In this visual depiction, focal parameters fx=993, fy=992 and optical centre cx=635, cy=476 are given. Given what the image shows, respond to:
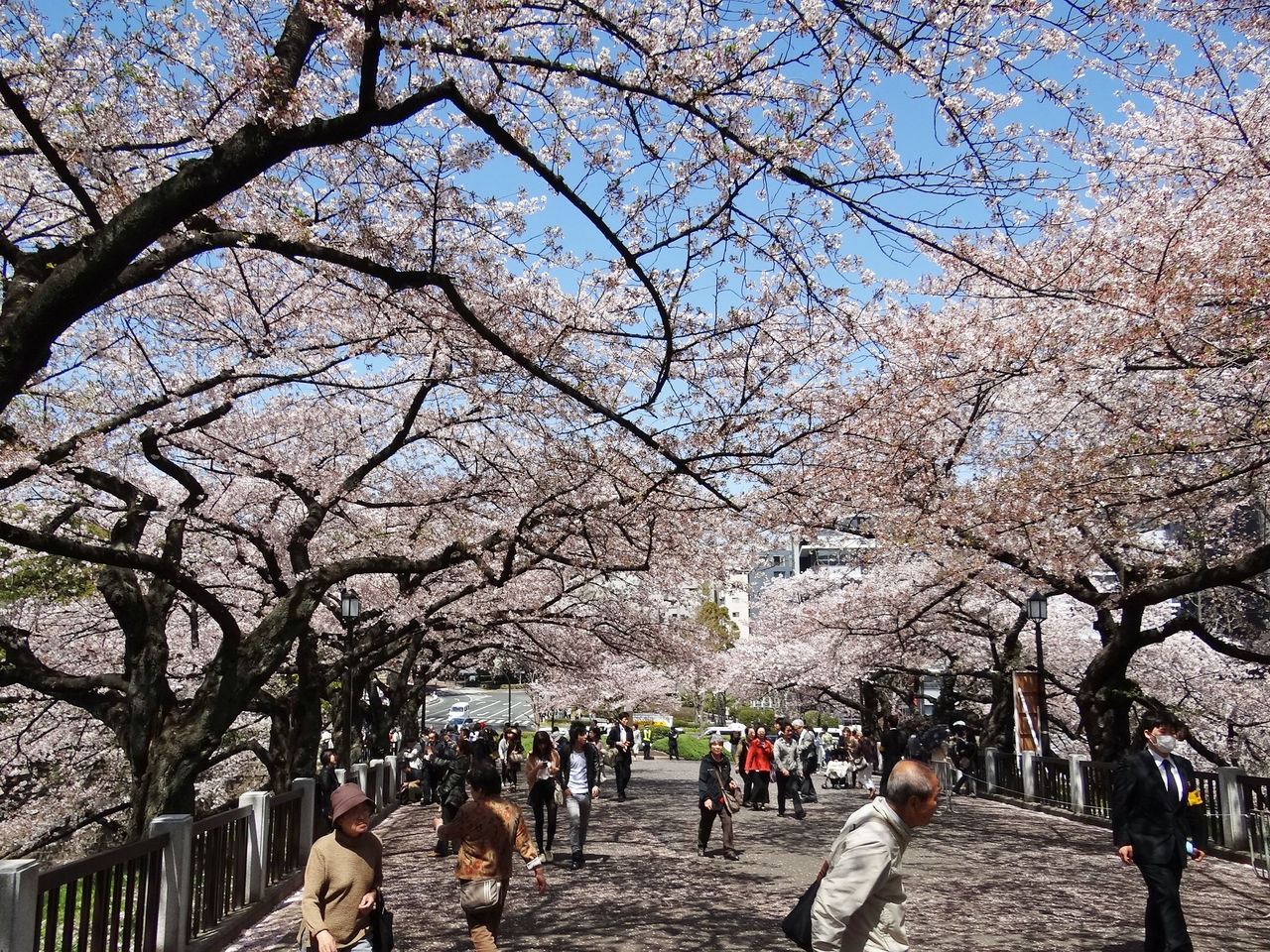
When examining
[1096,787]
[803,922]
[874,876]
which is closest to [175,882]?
[803,922]

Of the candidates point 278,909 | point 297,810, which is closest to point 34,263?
point 278,909

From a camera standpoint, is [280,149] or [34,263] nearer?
[280,149]

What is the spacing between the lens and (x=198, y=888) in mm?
7812

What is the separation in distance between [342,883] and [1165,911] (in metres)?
4.99

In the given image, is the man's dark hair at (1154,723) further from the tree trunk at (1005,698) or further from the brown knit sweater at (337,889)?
the tree trunk at (1005,698)

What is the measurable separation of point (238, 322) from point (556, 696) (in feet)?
105

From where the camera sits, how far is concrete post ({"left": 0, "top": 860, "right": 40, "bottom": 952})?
4895 mm

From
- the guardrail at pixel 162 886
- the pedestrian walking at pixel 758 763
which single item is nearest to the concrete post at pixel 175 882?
the guardrail at pixel 162 886

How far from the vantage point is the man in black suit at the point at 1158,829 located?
245 inches

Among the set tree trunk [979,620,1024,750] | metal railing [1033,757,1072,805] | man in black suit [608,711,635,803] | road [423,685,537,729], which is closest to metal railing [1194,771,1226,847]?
metal railing [1033,757,1072,805]

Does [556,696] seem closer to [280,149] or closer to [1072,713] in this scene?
[1072,713]

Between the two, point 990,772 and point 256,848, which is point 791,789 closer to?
point 990,772

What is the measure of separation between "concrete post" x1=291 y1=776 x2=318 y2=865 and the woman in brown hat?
7.53m

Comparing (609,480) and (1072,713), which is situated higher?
(609,480)
